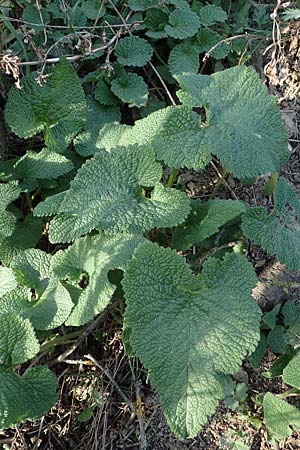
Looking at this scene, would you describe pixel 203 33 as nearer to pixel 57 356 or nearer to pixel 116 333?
pixel 116 333

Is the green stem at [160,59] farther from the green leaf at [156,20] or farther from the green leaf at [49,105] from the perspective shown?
the green leaf at [49,105]

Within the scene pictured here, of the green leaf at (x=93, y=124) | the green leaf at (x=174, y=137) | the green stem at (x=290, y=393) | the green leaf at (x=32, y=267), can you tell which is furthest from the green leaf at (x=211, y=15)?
the green stem at (x=290, y=393)

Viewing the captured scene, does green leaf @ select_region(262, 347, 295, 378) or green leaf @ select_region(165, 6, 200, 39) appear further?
green leaf @ select_region(165, 6, 200, 39)

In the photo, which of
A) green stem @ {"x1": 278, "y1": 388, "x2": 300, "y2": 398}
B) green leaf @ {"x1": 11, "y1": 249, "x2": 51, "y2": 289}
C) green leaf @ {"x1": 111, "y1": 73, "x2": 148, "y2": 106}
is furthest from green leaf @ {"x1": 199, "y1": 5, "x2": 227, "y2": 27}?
green stem @ {"x1": 278, "y1": 388, "x2": 300, "y2": 398}

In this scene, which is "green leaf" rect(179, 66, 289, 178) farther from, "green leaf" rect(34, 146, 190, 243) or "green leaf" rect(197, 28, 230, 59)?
"green leaf" rect(197, 28, 230, 59)

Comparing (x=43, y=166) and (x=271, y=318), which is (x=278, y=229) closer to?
(x=271, y=318)
